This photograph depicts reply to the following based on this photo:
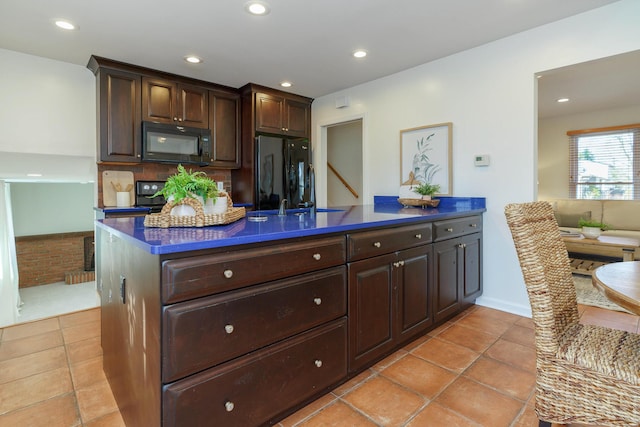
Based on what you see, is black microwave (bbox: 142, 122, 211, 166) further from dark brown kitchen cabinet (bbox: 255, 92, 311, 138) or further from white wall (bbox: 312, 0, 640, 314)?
white wall (bbox: 312, 0, 640, 314)

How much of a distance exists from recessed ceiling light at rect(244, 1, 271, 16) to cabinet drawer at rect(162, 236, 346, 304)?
1.78 metres

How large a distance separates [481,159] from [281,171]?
2.36 metres

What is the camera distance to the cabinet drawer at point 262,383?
1125 mm

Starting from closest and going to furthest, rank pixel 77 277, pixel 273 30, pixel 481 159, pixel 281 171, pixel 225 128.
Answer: pixel 273 30 → pixel 481 159 → pixel 225 128 → pixel 281 171 → pixel 77 277

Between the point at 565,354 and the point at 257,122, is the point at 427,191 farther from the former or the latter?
the point at 257,122

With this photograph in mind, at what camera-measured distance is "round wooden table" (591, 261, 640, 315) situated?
91cm

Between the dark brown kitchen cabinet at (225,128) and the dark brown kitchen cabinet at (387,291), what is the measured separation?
278cm

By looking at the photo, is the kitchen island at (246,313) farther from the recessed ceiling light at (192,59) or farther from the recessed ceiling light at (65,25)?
the recessed ceiling light at (192,59)

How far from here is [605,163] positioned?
5.09 meters

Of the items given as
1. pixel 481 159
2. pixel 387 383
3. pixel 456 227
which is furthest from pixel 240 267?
pixel 481 159

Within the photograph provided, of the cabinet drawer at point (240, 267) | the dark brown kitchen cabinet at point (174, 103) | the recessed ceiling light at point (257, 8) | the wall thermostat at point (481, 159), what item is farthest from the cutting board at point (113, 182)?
the wall thermostat at point (481, 159)

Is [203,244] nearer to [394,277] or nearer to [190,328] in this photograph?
[190,328]

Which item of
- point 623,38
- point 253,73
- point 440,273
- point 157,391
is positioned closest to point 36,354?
point 157,391

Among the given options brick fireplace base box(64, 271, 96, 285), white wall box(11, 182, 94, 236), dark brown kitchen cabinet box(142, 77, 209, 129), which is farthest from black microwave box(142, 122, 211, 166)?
brick fireplace base box(64, 271, 96, 285)
